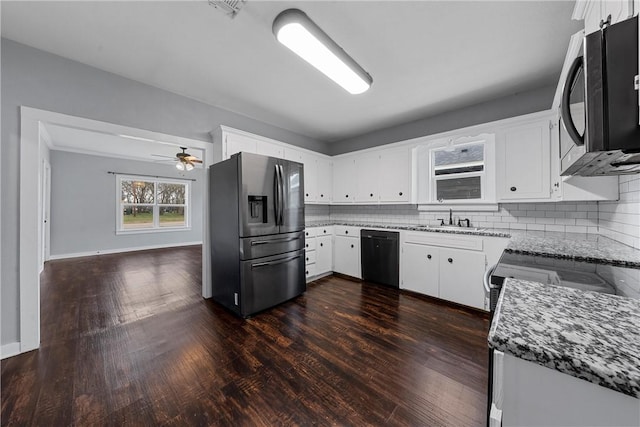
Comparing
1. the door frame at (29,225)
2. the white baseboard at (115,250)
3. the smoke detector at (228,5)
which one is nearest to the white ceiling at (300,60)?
the smoke detector at (228,5)

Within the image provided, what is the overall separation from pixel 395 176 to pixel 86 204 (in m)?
7.07

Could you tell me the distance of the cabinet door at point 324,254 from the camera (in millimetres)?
3832

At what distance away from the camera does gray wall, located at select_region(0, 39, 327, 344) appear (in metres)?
1.91

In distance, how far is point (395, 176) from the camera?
364 cm

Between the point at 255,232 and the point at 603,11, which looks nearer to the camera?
the point at 603,11

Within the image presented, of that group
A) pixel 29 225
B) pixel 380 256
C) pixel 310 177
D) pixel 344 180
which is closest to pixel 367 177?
pixel 344 180

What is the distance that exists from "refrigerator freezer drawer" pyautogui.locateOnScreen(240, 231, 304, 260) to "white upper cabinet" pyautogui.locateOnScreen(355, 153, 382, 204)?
1444 mm

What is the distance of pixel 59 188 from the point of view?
5355mm

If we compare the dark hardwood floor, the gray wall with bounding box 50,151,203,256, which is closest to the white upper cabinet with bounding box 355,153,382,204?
the dark hardwood floor

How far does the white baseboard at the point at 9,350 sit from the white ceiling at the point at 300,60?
2.49m

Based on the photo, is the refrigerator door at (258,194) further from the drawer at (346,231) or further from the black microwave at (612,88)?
the black microwave at (612,88)

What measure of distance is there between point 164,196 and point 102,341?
574 centimetres

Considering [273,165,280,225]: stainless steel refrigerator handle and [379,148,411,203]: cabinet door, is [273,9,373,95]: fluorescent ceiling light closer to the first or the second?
[273,165,280,225]: stainless steel refrigerator handle

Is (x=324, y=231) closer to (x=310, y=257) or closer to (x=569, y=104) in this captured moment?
(x=310, y=257)
